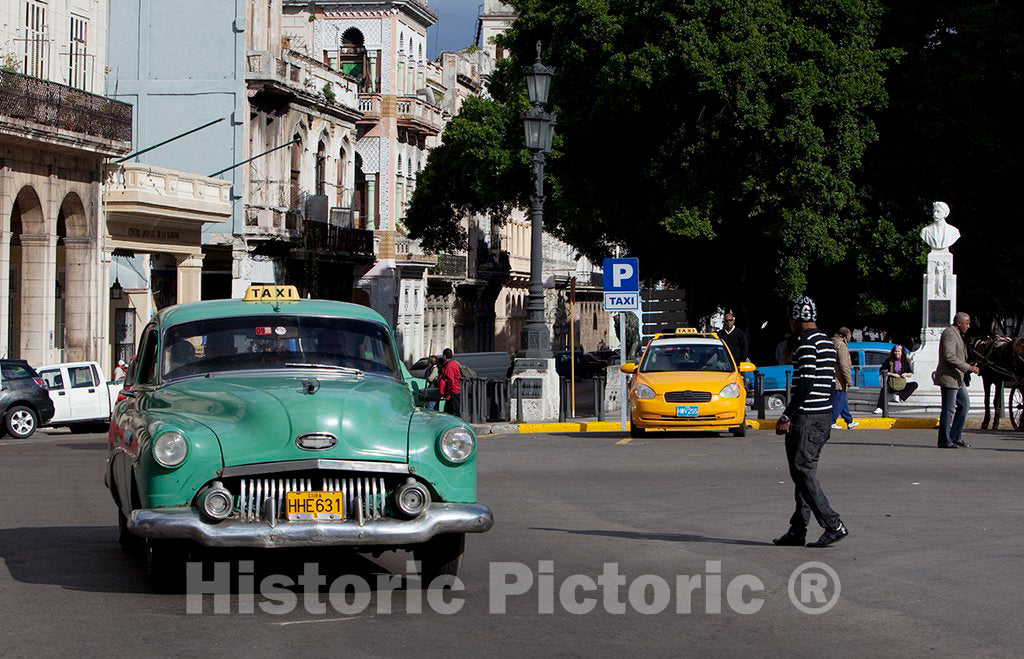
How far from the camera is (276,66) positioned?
56.3 m

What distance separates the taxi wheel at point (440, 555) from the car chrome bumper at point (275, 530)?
565 millimetres

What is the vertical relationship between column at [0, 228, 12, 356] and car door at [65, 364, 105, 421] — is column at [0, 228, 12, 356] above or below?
above

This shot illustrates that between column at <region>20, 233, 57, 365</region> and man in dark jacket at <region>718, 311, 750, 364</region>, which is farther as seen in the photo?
column at <region>20, 233, 57, 365</region>

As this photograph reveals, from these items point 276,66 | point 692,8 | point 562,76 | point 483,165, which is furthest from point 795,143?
point 276,66

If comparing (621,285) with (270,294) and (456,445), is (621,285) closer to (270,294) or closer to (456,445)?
(270,294)

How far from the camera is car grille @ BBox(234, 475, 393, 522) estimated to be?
33.0ft

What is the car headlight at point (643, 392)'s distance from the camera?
27734mm

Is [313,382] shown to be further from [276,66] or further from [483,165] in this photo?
[276,66]

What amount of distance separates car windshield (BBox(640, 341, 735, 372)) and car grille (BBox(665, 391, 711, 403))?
4.19 ft

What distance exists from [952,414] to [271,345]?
1493 cm

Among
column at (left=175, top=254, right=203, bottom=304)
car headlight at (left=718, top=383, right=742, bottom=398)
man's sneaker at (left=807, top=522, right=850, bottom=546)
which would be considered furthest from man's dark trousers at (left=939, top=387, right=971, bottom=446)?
column at (left=175, top=254, right=203, bottom=304)

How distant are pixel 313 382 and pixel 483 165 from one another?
37544 mm

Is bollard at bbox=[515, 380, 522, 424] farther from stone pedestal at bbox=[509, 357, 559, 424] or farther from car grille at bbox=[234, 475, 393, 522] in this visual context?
car grille at bbox=[234, 475, 393, 522]

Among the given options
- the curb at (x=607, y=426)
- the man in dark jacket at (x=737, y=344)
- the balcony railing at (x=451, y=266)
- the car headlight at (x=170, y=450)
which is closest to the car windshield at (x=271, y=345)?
the car headlight at (x=170, y=450)
